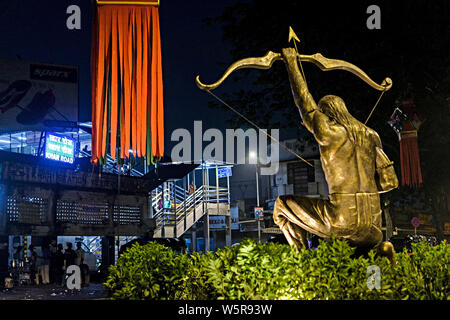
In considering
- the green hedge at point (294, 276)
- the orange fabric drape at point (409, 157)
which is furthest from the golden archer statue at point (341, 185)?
the orange fabric drape at point (409, 157)

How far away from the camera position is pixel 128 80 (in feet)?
21.0

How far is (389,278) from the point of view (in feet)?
15.6

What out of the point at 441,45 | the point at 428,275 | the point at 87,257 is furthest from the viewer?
the point at 87,257

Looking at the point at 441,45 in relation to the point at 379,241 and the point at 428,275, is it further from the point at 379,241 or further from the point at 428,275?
the point at 428,275

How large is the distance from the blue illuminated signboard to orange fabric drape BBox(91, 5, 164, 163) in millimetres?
12753

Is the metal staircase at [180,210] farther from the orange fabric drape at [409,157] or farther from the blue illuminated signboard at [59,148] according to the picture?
the orange fabric drape at [409,157]

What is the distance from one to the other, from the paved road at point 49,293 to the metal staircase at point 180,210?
7357 millimetres

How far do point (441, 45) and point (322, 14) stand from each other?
120 inches

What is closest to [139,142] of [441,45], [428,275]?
[428,275]

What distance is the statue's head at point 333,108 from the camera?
20.7 feet

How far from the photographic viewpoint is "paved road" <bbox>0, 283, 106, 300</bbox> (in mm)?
13681

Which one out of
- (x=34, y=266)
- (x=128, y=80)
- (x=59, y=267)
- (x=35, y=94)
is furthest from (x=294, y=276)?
(x=35, y=94)

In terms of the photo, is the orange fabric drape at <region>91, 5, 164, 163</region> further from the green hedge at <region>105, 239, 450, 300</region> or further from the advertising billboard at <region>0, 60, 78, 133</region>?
the advertising billboard at <region>0, 60, 78, 133</region>

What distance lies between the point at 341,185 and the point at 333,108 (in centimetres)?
103
